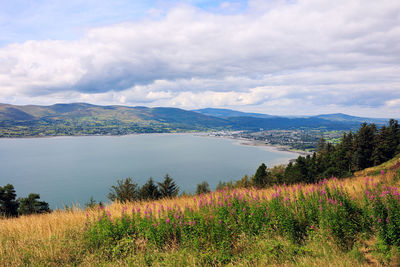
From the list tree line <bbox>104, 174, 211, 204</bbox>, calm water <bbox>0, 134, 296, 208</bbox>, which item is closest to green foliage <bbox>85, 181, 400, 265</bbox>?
tree line <bbox>104, 174, 211, 204</bbox>

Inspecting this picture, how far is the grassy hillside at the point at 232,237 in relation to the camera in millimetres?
5152

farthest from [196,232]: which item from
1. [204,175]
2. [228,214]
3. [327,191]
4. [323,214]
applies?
[204,175]

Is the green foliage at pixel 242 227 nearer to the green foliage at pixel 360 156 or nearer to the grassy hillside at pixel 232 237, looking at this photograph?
the grassy hillside at pixel 232 237

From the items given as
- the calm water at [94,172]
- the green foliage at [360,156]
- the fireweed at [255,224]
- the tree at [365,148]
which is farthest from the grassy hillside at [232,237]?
the calm water at [94,172]

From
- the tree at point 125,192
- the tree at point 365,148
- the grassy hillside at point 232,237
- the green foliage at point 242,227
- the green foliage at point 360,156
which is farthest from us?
the tree at point 365,148

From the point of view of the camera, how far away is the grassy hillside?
5.15 meters

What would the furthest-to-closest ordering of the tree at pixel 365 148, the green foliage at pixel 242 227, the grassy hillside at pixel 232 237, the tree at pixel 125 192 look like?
the tree at pixel 365 148
the tree at pixel 125 192
the green foliage at pixel 242 227
the grassy hillside at pixel 232 237

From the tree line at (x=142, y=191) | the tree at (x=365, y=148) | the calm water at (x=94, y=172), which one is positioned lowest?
the calm water at (x=94, y=172)

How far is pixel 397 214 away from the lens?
5.23 m

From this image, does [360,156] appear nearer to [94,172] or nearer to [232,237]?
[232,237]

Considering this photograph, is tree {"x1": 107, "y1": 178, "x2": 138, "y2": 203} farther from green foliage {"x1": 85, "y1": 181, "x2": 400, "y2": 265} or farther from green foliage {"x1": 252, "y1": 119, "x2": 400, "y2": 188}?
green foliage {"x1": 252, "y1": 119, "x2": 400, "y2": 188}

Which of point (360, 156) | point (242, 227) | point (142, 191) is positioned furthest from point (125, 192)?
point (360, 156)

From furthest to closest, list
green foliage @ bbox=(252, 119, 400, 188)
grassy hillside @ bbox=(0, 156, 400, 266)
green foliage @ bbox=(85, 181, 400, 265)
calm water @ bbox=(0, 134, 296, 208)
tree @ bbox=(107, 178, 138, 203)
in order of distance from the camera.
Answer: calm water @ bbox=(0, 134, 296, 208) < green foliage @ bbox=(252, 119, 400, 188) < tree @ bbox=(107, 178, 138, 203) < green foliage @ bbox=(85, 181, 400, 265) < grassy hillside @ bbox=(0, 156, 400, 266)

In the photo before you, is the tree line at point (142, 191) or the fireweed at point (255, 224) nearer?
the fireweed at point (255, 224)
